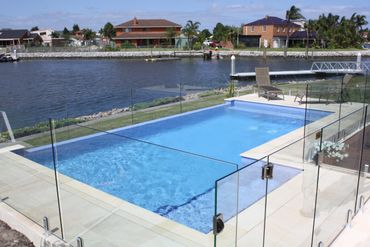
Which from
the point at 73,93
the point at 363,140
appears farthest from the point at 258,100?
the point at 73,93

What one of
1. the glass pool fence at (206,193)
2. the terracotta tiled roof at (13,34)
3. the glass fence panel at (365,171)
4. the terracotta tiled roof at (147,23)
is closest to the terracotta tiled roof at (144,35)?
the terracotta tiled roof at (147,23)

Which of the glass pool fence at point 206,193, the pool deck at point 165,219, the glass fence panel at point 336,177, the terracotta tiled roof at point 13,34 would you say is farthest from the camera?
the terracotta tiled roof at point 13,34

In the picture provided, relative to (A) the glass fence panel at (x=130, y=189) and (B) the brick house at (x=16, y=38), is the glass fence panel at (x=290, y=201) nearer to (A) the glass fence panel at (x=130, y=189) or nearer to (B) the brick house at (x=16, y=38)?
(A) the glass fence panel at (x=130, y=189)

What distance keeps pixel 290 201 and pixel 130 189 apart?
2202 millimetres

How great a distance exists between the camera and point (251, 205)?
3.48 meters

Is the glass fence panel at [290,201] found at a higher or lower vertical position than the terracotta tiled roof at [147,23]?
lower

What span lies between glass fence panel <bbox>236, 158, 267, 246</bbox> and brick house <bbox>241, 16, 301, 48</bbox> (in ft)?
231

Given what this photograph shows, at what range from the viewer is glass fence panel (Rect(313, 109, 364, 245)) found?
436 centimetres

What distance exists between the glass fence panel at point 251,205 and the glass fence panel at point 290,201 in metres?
0.16

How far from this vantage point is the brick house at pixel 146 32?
81.8m

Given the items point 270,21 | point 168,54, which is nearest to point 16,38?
point 168,54

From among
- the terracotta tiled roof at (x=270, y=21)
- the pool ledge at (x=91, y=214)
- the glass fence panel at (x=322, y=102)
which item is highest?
the terracotta tiled roof at (x=270, y=21)

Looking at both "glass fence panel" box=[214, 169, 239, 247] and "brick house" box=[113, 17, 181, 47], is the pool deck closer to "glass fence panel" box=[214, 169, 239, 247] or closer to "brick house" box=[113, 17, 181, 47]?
"glass fence panel" box=[214, 169, 239, 247]

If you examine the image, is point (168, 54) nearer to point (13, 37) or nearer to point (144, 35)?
point (144, 35)
